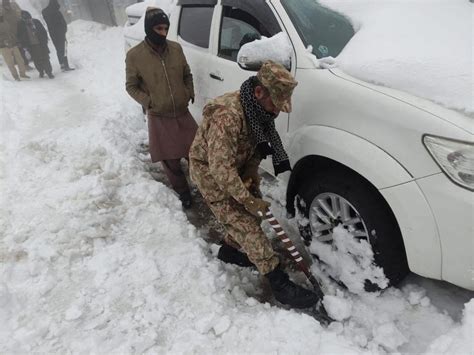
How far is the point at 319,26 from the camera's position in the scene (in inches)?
105

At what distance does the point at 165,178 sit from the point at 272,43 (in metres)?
2.29

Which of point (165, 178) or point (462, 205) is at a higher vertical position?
point (462, 205)

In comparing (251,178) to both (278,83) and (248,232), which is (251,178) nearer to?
(248,232)

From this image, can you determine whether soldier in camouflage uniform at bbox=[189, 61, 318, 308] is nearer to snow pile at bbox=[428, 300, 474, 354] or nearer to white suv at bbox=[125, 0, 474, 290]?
white suv at bbox=[125, 0, 474, 290]

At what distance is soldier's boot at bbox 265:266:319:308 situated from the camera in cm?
254

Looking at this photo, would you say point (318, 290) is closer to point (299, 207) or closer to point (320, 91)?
point (299, 207)

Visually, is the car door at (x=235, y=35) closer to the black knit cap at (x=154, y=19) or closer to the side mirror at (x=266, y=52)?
the side mirror at (x=266, y=52)

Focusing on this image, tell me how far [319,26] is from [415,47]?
0.73 meters

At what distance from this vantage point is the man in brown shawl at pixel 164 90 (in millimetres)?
3234

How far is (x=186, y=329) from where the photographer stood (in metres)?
2.34

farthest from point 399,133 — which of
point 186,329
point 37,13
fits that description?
point 37,13

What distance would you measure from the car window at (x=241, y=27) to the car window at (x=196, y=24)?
257mm

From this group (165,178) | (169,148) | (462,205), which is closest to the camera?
(462,205)

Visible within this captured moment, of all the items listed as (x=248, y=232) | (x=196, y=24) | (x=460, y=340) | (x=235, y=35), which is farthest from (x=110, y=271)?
(x=196, y=24)
